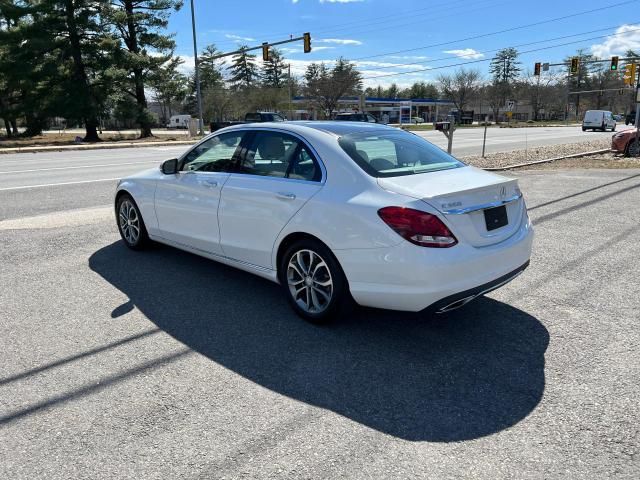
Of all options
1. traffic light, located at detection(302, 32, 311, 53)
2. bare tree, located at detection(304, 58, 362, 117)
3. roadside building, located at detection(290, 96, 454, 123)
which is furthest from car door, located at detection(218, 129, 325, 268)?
bare tree, located at detection(304, 58, 362, 117)

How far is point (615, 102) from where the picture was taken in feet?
363

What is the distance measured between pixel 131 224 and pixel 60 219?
8.38ft

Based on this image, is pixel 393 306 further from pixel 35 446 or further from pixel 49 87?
pixel 49 87

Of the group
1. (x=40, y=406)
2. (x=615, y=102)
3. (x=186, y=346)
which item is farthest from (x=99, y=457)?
(x=615, y=102)

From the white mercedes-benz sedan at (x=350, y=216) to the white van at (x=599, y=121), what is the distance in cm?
5224

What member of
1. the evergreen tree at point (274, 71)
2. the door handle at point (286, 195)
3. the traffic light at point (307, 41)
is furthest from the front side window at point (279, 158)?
the evergreen tree at point (274, 71)

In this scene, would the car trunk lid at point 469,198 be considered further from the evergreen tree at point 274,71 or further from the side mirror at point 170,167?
the evergreen tree at point 274,71

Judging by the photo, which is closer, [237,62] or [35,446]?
[35,446]

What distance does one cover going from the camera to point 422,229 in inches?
138

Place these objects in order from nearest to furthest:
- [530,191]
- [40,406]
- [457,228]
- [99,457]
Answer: [99,457] → [40,406] → [457,228] → [530,191]

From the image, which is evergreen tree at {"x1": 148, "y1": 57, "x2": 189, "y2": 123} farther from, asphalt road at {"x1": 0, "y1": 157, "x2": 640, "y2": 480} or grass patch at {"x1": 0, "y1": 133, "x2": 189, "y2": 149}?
asphalt road at {"x1": 0, "y1": 157, "x2": 640, "y2": 480}

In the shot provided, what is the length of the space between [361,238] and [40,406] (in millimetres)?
2266

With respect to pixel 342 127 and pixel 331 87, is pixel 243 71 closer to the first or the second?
pixel 331 87

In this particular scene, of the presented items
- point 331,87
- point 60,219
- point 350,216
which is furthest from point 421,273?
point 331,87
